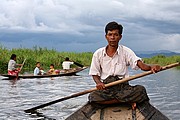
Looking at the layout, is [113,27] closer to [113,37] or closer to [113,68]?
[113,37]

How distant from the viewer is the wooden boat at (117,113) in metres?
4.77

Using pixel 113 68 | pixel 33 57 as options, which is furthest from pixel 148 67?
pixel 33 57

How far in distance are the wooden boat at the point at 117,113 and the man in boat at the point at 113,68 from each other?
123 mm

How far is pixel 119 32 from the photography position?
4609 millimetres

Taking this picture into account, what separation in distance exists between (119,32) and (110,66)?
0.45m

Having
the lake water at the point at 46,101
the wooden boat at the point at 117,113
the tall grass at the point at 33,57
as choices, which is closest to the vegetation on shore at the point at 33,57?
the tall grass at the point at 33,57

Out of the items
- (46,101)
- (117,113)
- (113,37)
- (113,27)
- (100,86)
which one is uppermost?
(113,27)

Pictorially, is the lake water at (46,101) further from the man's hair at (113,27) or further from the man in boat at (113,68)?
the man's hair at (113,27)

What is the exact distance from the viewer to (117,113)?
493 centimetres

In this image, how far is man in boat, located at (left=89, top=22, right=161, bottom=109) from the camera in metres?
4.67

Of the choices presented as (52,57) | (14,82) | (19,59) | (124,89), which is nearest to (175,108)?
(124,89)

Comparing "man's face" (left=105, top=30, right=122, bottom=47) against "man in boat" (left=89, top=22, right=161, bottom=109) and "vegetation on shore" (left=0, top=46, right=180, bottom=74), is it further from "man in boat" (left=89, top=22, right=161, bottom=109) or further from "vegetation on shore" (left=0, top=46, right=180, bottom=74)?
"vegetation on shore" (left=0, top=46, right=180, bottom=74)

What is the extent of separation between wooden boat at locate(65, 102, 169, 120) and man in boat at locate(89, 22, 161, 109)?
12 cm

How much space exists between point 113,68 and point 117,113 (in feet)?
2.04
